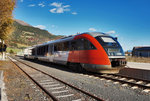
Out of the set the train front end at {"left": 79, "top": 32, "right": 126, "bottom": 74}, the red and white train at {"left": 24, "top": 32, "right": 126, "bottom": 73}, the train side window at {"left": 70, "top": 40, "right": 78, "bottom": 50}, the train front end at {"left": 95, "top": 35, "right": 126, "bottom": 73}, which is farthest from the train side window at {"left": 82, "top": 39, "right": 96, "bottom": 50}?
the train side window at {"left": 70, "top": 40, "right": 78, "bottom": 50}

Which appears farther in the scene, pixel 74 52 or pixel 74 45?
pixel 74 45

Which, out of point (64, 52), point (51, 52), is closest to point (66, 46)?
point (64, 52)

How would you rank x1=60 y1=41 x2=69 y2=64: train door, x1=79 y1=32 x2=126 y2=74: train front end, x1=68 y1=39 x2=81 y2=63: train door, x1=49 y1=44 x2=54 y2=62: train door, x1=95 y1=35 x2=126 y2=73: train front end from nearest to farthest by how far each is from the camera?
x1=79 y1=32 x2=126 y2=74: train front end → x1=95 y1=35 x2=126 y2=73: train front end → x1=68 y1=39 x2=81 y2=63: train door → x1=60 y1=41 x2=69 y2=64: train door → x1=49 y1=44 x2=54 y2=62: train door

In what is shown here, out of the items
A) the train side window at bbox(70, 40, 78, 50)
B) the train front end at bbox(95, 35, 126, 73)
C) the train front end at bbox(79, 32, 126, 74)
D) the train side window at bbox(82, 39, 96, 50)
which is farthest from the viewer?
the train side window at bbox(70, 40, 78, 50)

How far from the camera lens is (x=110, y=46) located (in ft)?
30.1

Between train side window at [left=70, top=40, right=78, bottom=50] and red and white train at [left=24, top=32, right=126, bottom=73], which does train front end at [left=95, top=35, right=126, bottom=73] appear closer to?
red and white train at [left=24, top=32, right=126, bottom=73]

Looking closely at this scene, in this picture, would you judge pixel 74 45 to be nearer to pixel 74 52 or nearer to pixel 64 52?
pixel 74 52

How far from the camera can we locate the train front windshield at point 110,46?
8941mm

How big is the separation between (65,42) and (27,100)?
815 cm

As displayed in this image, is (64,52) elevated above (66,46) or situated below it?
below

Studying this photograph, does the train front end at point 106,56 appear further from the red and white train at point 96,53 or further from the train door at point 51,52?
the train door at point 51,52

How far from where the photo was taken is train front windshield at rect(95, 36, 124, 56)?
894 centimetres

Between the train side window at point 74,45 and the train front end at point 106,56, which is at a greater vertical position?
the train side window at point 74,45

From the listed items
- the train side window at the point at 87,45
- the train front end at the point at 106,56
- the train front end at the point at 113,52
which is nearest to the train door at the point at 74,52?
the train side window at the point at 87,45
